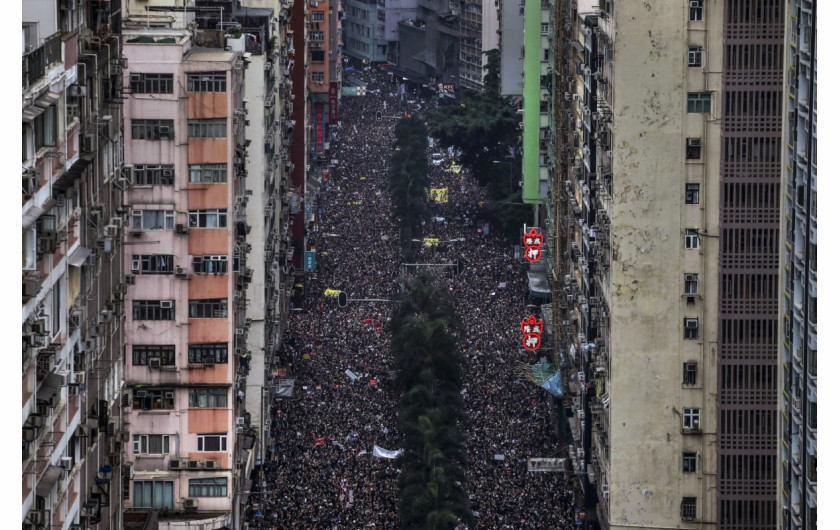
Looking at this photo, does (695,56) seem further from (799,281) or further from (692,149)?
(799,281)

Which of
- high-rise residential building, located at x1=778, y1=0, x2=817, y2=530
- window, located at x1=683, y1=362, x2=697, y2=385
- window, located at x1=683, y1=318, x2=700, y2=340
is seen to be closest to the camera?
high-rise residential building, located at x1=778, y1=0, x2=817, y2=530

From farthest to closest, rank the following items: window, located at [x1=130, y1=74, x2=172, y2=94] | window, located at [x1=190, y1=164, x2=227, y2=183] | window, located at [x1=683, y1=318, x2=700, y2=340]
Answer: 1. window, located at [x1=683, y1=318, x2=700, y2=340]
2. window, located at [x1=190, y1=164, x2=227, y2=183]
3. window, located at [x1=130, y1=74, x2=172, y2=94]

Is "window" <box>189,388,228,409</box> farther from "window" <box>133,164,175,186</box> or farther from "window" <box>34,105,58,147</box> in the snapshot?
"window" <box>34,105,58,147</box>

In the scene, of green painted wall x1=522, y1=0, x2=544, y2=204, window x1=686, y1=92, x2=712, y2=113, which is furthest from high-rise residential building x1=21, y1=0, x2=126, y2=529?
green painted wall x1=522, y1=0, x2=544, y2=204

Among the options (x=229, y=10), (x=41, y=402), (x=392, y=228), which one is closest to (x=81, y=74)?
(x=41, y=402)

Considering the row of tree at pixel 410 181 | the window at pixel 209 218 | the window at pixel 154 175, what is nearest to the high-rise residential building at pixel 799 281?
the window at pixel 209 218

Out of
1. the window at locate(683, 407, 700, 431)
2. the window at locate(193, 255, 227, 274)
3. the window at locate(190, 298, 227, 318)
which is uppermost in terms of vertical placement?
the window at locate(193, 255, 227, 274)

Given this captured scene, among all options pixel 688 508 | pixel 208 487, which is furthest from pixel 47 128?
pixel 688 508

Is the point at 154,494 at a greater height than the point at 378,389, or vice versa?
the point at 154,494
